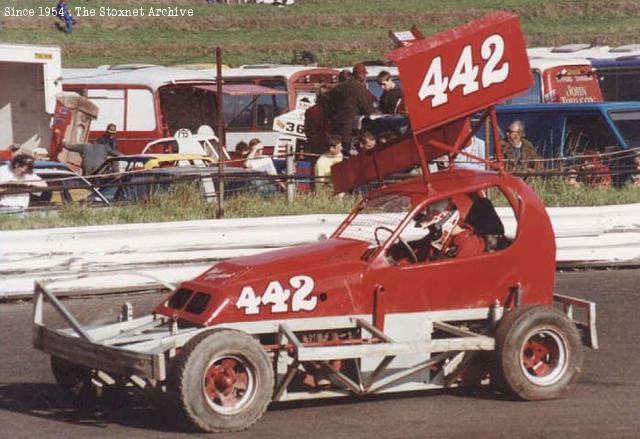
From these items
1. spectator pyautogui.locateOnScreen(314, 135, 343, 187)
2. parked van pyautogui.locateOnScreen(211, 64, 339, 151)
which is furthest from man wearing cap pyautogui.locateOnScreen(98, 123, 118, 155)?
spectator pyautogui.locateOnScreen(314, 135, 343, 187)

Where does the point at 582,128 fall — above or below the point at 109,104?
below

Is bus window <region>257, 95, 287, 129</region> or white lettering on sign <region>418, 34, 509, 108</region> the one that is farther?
bus window <region>257, 95, 287, 129</region>

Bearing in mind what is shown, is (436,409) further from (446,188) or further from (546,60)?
(546,60)

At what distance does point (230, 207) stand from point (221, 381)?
598cm

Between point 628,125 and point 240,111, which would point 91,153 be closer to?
point 240,111

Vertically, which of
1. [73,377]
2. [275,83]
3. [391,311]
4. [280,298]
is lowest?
[73,377]

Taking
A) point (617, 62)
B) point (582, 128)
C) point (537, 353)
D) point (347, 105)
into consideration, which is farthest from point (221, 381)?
point (617, 62)

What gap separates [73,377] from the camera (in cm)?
796

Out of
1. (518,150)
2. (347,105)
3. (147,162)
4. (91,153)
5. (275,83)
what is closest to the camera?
(518,150)

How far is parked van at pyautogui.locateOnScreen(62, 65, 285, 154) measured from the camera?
24484mm

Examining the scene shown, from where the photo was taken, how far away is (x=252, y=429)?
723 cm

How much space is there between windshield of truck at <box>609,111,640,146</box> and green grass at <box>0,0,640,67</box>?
21306 mm

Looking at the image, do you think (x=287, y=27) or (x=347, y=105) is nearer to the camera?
(x=347, y=105)

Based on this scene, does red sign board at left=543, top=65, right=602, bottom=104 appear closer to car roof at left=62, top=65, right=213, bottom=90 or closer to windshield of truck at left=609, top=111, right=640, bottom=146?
windshield of truck at left=609, top=111, right=640, bottom=146
